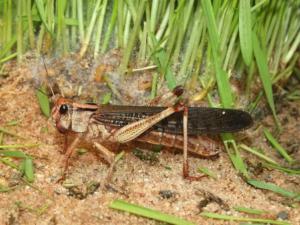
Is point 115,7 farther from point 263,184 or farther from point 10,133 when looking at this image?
point 263,184

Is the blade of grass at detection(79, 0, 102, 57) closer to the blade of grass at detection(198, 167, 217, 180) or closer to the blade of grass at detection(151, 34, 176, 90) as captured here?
the blade of grass at detection(151, 34, 176, 90)

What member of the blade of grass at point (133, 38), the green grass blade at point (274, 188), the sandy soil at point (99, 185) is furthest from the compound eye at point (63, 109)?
the green grass blade at point (274, 188)

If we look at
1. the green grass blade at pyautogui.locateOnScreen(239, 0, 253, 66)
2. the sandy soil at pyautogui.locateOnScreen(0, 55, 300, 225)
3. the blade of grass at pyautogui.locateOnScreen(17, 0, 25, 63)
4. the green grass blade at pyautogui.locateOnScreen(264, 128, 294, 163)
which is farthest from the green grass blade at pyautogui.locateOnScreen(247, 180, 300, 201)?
the blade of grass at pyautogui.locateOnScreen(17, 0, 25, 63)

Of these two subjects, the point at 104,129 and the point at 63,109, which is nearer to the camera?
the point at 63,109

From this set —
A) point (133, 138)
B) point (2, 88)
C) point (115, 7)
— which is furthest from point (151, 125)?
point (2, 88)

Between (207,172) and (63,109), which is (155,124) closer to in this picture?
(207,172)

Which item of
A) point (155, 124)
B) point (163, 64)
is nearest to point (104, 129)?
point (155, 124)
